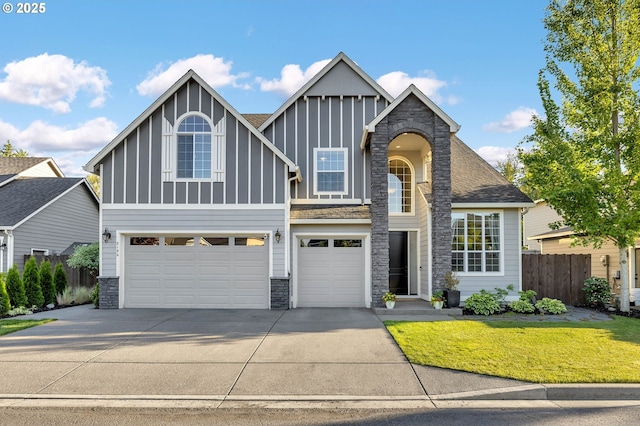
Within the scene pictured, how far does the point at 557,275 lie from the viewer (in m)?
15.7

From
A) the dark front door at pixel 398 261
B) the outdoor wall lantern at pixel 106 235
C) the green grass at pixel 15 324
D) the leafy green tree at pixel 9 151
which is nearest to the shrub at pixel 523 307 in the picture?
the dark front door at pixel 398 261

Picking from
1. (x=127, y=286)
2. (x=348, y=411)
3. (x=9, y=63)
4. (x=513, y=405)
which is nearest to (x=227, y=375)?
(x=348, y=411)

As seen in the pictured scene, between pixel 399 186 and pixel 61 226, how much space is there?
15.6 meters

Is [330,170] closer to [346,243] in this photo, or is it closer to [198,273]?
[346,243]

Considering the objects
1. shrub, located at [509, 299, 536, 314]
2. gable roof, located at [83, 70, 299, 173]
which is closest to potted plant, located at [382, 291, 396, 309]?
shrub, located at [509, 299, 536, 314]

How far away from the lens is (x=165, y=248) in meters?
14.4

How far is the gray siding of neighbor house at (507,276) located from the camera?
1482 centimetres

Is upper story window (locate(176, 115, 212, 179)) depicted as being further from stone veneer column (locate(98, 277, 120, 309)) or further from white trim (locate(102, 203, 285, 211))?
stone veneer column (locate(98, 277, 120, 309))

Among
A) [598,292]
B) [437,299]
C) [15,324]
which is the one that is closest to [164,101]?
[15,324]

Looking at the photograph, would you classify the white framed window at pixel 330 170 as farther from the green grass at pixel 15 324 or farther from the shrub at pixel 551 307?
the green grass at pixel 15 324

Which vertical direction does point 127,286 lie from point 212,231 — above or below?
below

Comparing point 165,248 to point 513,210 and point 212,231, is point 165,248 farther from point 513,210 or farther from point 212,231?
point 513,210

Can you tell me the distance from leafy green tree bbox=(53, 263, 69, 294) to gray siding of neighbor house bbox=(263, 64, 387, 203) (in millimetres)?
8749

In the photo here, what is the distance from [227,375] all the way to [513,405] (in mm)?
3961
